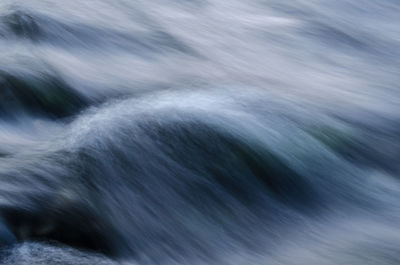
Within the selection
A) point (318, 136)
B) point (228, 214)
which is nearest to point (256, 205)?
point (228, 214)

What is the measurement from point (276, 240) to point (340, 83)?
2198 millimetres

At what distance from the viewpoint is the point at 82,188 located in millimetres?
3479

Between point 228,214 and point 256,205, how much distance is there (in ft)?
0.61

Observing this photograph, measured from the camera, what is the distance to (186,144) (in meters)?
3.92

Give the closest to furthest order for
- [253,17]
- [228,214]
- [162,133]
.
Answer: [228,214] → [162,133] → [253,17]

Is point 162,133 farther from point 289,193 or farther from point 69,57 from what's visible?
point 69,57

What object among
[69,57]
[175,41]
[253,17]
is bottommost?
[69,57]

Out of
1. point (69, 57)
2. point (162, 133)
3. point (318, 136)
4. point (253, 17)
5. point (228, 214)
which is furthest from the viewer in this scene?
point (253, 17)

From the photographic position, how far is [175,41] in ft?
19.1

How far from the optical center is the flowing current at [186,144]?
3.36 metres

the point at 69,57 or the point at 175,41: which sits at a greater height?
the point at 175,41

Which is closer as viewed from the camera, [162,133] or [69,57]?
[162,133]

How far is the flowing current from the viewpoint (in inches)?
132

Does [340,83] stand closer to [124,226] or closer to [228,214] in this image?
[228,214]
